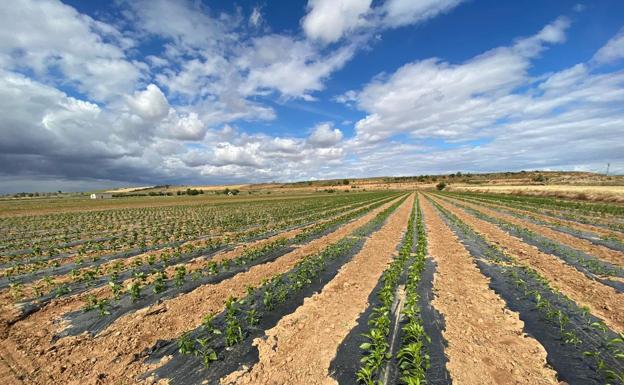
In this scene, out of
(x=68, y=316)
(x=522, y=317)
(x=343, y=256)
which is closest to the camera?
(x=522, y=317)

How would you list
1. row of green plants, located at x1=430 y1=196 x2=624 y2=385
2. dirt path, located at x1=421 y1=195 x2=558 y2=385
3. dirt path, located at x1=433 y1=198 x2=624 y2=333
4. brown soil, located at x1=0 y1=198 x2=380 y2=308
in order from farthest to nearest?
→ brown soil, located at x1=0 y1=198 x2=380 y2=308 → dirt path, located at x1=433 y1=198 x2=624 y2=333 → row of green plants, located at x1=430 y1=196 x2=624 y2=385 → dirt path, located at x1=421 y1=195 x2=558 y2=385

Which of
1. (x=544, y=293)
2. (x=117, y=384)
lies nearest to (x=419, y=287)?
(x=544, y=293)

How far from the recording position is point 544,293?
923cm

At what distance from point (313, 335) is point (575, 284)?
31.9 feet

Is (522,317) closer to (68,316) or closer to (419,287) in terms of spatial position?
(419,287)

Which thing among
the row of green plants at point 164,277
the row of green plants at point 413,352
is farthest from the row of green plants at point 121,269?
the row of green plants at point 413,352

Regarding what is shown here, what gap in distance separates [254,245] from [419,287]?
34.7ft

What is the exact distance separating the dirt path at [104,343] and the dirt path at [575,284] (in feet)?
34.6

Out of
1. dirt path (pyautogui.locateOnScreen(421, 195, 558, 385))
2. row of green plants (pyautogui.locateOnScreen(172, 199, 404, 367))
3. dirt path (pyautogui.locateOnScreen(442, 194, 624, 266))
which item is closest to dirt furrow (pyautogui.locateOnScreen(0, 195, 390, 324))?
row of green plants (pyautogui.locateOnScreen(172, 199, 404, 367))

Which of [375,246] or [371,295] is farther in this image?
[375,246]

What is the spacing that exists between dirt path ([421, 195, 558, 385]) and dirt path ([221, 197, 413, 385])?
2350 mm

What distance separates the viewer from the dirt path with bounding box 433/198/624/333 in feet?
25.8

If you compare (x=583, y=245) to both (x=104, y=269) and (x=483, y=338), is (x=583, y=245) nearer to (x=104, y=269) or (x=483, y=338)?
(x=483, y=338)

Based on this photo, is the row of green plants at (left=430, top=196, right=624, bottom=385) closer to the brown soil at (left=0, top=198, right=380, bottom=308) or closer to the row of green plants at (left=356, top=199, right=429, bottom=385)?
the row of green plants at (left=356, top=199, right=429, bottom=385)
